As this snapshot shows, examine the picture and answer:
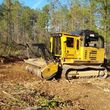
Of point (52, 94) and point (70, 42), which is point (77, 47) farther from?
point (52, 94)

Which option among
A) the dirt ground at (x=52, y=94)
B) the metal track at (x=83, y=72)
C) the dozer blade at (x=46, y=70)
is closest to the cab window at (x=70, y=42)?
the metal track at (x=83, y=72)

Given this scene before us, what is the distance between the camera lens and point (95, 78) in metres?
16.9

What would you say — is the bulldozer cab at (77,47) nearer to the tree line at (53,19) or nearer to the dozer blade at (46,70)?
the dozer blade at (46,70)

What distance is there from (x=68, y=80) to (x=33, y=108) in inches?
284

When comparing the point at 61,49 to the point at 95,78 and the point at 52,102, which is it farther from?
the point at 52,102

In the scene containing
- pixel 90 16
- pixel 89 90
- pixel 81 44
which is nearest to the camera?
pixel 89 90

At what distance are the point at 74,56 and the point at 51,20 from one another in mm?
36120

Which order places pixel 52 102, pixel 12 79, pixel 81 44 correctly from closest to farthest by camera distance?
pixel 52 102 < pixel 12 79 < pixel 81 44

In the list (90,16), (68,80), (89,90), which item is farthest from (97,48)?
(90,16)

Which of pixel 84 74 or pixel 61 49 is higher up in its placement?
pixel 61 49

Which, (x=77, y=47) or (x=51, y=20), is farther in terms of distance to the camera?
(x=51, y=20)

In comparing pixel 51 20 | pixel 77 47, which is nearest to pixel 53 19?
pixel 51 20

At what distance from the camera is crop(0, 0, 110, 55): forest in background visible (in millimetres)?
29750

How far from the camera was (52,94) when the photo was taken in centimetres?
1191
